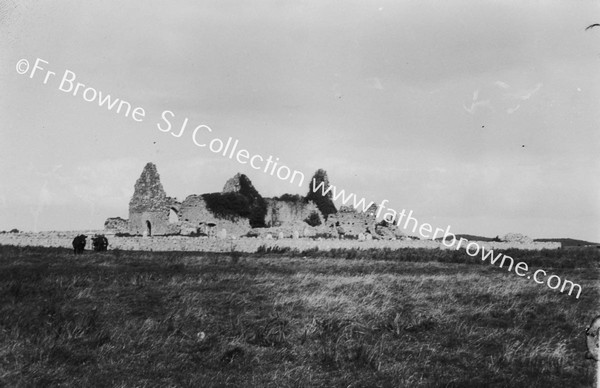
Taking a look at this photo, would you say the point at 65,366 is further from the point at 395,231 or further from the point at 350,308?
the point at 395,231

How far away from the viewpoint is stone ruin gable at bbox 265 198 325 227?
4700cm

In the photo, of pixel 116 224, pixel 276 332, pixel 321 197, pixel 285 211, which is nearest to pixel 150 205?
pixel 116 224

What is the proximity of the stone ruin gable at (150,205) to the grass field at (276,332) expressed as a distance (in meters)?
22.7

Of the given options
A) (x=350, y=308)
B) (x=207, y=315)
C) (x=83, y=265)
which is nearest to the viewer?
(x=207, y=315)

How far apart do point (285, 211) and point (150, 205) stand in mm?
15360

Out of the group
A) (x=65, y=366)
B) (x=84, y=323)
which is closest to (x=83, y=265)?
(x=84, y=323)

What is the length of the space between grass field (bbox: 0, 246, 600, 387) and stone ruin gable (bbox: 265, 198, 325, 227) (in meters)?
33.8

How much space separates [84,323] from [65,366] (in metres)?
1.42

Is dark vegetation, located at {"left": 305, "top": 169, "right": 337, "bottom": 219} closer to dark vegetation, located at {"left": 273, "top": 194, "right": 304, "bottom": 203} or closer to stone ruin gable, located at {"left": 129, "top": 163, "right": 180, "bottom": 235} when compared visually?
dark vegetation, located at {"left": 273, "top": 194, "right": 304, "bottom": 203}

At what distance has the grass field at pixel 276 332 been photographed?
6.87 metres

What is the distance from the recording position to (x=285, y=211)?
157 ft

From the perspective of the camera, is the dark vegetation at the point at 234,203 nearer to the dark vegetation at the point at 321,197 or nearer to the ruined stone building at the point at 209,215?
the ruined stone building at the point at 209,215

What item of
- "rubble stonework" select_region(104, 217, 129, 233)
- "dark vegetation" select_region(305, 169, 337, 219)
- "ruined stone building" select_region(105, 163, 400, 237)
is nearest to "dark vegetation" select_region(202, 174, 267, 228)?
"ruined stone building" select_region(105, 163, 400, 237)

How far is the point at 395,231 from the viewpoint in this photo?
1797 inches
